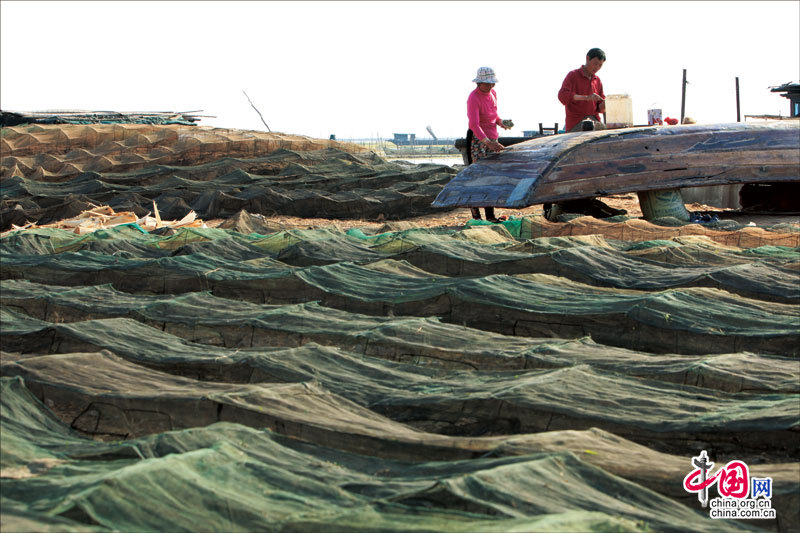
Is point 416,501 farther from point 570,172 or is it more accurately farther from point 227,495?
point 570,172

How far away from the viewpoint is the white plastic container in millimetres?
12445

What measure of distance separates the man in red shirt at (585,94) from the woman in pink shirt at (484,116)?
3.13 ft

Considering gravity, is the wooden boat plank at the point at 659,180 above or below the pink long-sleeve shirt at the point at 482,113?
below

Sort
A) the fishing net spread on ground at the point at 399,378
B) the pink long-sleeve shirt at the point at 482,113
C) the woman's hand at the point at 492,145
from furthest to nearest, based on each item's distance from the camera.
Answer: the woman's hand at the point at 492,145 → the pink long-sleeve shirt at the point at 482,113 → the fishing net spread on ground at the point at 399,378

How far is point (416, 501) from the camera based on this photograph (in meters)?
3.16

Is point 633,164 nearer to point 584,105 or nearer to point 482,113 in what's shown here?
point 584,105

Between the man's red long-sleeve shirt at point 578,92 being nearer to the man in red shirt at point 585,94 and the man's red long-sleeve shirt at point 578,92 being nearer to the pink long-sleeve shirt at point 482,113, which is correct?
the man in red shirt at point 585,94

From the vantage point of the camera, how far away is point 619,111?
12.5m

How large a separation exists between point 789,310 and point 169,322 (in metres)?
4.51

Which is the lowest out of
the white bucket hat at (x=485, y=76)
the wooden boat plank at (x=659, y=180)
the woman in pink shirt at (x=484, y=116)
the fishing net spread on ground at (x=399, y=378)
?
the fishing net spread on ground at (x=399, y=378)

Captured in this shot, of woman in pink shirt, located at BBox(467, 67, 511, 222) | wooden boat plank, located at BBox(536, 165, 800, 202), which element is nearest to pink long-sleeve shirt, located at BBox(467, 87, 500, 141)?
woman in pink shirt, located at BBox(467, 67, 511, 222)

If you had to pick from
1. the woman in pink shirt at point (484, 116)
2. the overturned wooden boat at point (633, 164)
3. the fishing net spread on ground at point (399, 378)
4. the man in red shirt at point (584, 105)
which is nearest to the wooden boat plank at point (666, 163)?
the overturned wooden boat at point (633, 164)

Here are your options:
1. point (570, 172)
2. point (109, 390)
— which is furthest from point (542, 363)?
point (570, 172)

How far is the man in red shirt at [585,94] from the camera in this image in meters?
11.2
